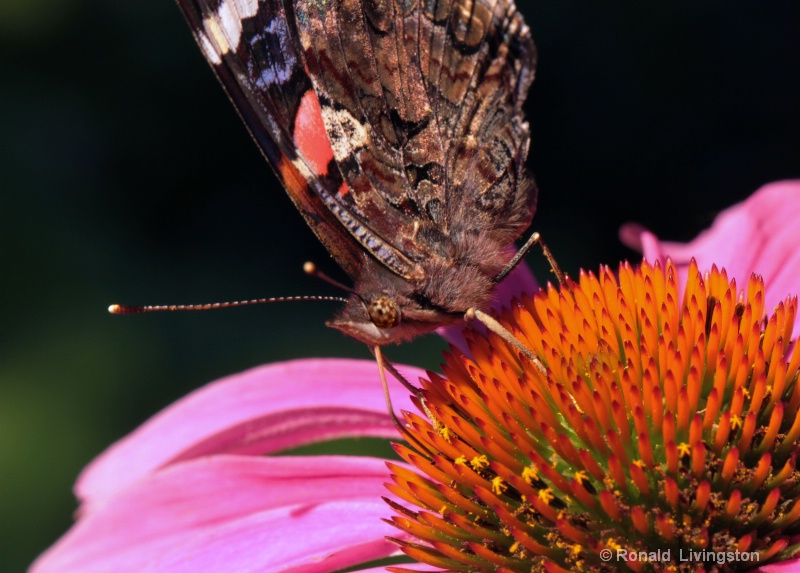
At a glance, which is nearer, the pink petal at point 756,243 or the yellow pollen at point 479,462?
the yellow pollen at point 479,462

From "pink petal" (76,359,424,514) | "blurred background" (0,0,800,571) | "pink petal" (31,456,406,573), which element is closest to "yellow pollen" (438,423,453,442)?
"pink petal" (31,456,406,573)

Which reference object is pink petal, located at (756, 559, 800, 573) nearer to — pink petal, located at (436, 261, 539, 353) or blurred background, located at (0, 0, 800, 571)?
pink petal, located at (436, 261, 539, 353)

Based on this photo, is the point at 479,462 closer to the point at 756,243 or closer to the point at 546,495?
the point at 546,495

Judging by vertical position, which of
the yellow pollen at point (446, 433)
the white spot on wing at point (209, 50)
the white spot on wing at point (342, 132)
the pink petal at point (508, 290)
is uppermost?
the white spot on wing at point (209, 50)

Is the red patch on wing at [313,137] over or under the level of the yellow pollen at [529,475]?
over

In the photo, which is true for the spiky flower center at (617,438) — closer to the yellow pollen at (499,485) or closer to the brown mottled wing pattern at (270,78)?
the yellow pollen at (499,485)

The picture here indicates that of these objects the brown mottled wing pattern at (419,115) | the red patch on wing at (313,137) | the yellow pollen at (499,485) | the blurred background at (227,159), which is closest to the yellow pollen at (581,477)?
the yellow pollen at (499,485)
